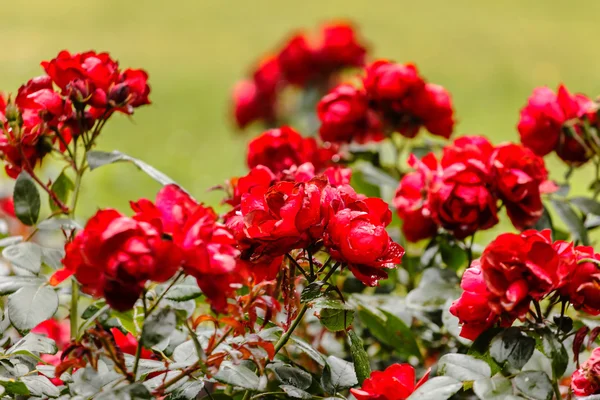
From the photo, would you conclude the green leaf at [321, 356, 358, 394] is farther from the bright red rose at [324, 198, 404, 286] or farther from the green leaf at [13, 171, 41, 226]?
the green leaf at [13, 171, 41, 226]

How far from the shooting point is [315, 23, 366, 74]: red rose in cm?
288

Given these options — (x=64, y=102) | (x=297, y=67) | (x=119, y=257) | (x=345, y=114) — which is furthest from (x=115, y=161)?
(x=297, y=67)

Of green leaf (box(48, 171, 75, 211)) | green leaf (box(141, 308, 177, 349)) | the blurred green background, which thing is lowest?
the blurred green background

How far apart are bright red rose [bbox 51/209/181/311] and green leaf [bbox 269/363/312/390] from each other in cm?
19

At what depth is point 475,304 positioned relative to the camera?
30.8 inches

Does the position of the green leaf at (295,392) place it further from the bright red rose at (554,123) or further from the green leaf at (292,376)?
the bright red rose at (554,123)

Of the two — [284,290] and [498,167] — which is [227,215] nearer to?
[284,290]

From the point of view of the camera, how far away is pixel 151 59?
571cm

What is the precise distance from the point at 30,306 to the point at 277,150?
502 millimetres

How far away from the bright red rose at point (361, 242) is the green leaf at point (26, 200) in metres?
0.32

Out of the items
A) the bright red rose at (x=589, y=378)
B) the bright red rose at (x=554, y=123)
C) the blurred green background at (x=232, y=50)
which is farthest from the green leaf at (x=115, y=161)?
the blurred green background at (x=232, y=50)

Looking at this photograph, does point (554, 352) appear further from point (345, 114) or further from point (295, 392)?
point (345, 114)

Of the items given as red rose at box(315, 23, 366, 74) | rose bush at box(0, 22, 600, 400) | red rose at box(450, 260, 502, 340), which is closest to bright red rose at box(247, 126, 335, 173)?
rose bush at box(0, 22, 600, 400)

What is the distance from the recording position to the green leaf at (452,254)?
1.28 metres
